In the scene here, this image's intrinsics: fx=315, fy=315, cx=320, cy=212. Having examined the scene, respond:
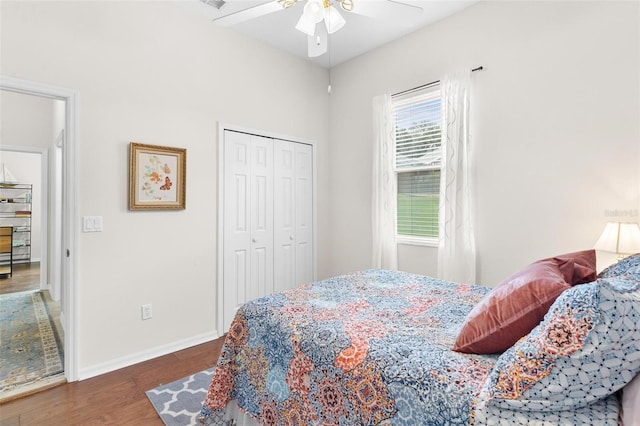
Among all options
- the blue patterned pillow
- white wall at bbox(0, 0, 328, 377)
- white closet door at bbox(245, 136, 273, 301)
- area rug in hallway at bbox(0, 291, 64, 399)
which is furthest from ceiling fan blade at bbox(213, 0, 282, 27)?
area rug in hallway at bbox(0, 291, 64, 399)

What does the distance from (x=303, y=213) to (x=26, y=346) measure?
2854mm

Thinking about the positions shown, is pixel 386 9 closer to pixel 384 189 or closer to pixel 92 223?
pixel 384 189

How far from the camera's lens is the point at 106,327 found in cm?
245

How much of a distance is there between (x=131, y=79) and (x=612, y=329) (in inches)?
125

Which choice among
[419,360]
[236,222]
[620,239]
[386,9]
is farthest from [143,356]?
[620,239]

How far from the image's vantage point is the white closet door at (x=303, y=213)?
12.4ft

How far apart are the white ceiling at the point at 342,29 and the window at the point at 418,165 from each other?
2.24 feet

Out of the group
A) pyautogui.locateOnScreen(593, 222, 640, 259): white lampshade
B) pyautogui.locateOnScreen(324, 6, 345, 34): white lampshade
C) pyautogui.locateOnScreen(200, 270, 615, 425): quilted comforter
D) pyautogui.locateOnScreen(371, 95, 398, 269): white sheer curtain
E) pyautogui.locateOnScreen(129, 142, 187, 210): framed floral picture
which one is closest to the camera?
pyautogui.locateOnScreen(200, 270, 615, 425): quilted comforter

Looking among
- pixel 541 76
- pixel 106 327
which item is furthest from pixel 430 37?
pixel 106 327

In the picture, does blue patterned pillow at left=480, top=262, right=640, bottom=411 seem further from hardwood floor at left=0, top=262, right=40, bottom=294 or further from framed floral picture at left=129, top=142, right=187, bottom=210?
hardwood floor at left=0, top=262, right=40, bottom=294

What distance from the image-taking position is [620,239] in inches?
74.8

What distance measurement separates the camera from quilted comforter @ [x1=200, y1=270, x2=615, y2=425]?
3.38 ft

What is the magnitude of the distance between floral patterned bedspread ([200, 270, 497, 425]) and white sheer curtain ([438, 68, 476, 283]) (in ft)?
2.29

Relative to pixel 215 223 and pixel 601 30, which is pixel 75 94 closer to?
pixel 215 223
